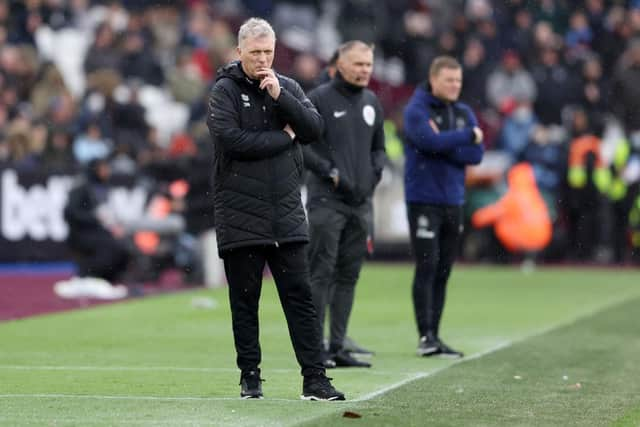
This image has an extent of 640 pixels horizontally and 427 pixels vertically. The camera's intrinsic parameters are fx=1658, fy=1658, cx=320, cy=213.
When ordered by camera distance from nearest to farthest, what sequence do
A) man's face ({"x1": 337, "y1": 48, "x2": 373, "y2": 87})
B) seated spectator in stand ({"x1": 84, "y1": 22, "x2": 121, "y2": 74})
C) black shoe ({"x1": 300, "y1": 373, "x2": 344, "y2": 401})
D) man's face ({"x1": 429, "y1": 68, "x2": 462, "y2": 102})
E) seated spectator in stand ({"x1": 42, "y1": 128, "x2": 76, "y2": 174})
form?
black shoe ({"x1": 300, "y1": 373, "x2": 344, "y2": 401}) → man's face ({"x1": 337, "y1": 48, "x2": 373, "y2": 87}) → man's face ({"x1": 429, "y1": 68, "x2": 462, "y2": 102}) → seated spectator in stand ({"x1": 42, "y1": 128, "x2": 76, "y2": 174}) → seated spectator in stand ({"x1": 84, "y1": 22, "x2": 121, "y2": 74})

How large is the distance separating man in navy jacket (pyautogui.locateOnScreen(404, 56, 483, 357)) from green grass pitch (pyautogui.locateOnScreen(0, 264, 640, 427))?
45 centimetres

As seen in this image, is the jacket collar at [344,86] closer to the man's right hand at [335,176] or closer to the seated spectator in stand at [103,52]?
the man's right hand at [335,176]

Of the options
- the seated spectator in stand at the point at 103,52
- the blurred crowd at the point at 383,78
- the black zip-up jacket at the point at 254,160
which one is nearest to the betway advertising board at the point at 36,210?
the blurred crowd at the point at 383,78

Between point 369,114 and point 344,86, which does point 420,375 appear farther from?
point 344,86

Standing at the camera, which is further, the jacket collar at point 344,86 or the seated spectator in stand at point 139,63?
the seated spectator in stand at point 139,63

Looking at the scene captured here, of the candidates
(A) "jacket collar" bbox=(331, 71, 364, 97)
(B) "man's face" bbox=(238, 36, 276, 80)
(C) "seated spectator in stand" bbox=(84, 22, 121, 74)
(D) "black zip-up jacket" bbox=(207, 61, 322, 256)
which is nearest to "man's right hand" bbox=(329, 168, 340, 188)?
(A) "jacket collar" bbox=(331, 71, 364, 97)

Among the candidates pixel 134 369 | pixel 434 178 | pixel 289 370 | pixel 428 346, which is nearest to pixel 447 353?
pixel 428 346

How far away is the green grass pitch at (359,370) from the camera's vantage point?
369 inches

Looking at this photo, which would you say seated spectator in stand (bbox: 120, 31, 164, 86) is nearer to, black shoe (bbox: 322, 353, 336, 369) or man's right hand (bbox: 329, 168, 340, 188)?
man's right hand (bbox: 329, 168, 340, 188)

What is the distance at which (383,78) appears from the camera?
3100 centimetres

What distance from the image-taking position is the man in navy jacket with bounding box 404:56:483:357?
1311 centimetres

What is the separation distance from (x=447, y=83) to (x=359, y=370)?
2580mm

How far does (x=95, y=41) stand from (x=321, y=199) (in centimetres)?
1668

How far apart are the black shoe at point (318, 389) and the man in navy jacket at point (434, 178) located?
323 cm
